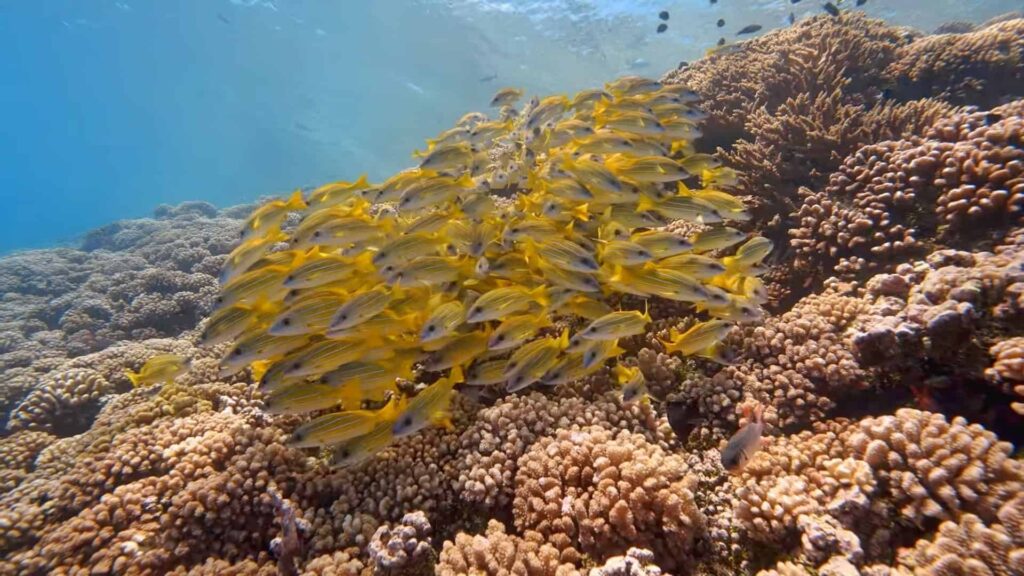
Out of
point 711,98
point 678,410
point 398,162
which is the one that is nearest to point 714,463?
point 678,410

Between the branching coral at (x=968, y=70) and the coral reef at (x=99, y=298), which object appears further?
the coral reef at (x=99, y=298)

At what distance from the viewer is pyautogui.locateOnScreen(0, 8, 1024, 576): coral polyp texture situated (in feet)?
9.49

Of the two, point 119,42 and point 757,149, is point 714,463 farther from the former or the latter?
point 119,42

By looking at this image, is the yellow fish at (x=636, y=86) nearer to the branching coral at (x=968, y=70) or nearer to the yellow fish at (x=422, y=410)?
the branching coral at (x=968, y=70)

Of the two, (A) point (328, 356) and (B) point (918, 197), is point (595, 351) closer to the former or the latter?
(A) point (328, 356)

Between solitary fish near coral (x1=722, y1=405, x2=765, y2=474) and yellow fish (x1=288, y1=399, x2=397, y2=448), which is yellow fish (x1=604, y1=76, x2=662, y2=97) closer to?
solitary fish near coral (x1=722, y1=405, x2=765, y2=474)

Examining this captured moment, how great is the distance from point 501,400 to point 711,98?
7.66 meters

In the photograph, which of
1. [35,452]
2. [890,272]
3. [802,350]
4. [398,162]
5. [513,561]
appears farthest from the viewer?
[398,162]

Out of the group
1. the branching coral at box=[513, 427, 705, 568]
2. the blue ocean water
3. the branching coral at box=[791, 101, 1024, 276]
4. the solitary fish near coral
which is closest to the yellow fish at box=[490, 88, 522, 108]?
the branching coral at box=[791, 101, 1024, 276]

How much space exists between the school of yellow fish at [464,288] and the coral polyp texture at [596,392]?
0.03m

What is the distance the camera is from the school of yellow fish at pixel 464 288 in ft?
10.9

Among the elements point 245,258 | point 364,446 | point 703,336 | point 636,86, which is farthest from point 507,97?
point 364,446

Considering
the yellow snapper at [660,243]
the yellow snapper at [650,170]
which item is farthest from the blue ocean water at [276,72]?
the yellow snapper at [660,243]

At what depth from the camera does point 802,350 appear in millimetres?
4039
